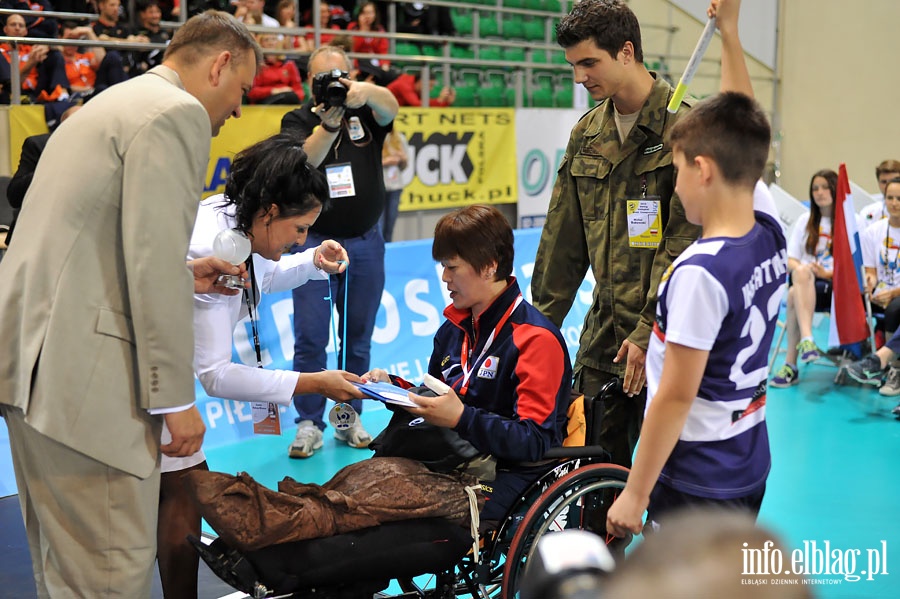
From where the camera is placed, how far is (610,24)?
251 cm

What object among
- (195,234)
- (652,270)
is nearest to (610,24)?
(652,270)

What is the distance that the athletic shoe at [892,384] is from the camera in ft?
19.0

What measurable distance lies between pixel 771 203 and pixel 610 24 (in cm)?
81

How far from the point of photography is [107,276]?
1.83 meters

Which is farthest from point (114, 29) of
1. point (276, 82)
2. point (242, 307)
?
point (242, 307)

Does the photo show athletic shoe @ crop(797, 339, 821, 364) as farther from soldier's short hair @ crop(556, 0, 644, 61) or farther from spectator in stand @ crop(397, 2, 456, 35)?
spectator in stand @ crop(397, 2, 456, 35)

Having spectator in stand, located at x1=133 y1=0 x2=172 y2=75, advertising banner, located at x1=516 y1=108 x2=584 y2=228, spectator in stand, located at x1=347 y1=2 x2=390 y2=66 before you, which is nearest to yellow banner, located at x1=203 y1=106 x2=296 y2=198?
spectator in stand, located at x1=133 y1=0 x2=172 y2=75

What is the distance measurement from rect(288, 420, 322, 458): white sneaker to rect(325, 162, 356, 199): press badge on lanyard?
1132 mm

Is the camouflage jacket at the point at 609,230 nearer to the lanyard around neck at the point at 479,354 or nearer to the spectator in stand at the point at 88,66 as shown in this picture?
the lanyard around neck at the point at 479,354

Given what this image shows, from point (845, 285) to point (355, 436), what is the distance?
133 inches

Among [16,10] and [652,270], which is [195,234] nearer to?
[652,270]

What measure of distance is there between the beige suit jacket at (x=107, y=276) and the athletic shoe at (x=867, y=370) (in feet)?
16.5

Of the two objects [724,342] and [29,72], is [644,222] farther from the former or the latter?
[29,72]

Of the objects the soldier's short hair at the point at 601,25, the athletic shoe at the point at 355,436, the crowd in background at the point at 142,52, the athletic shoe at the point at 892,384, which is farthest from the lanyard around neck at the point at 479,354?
the athletic shoe at the point at 892,384
